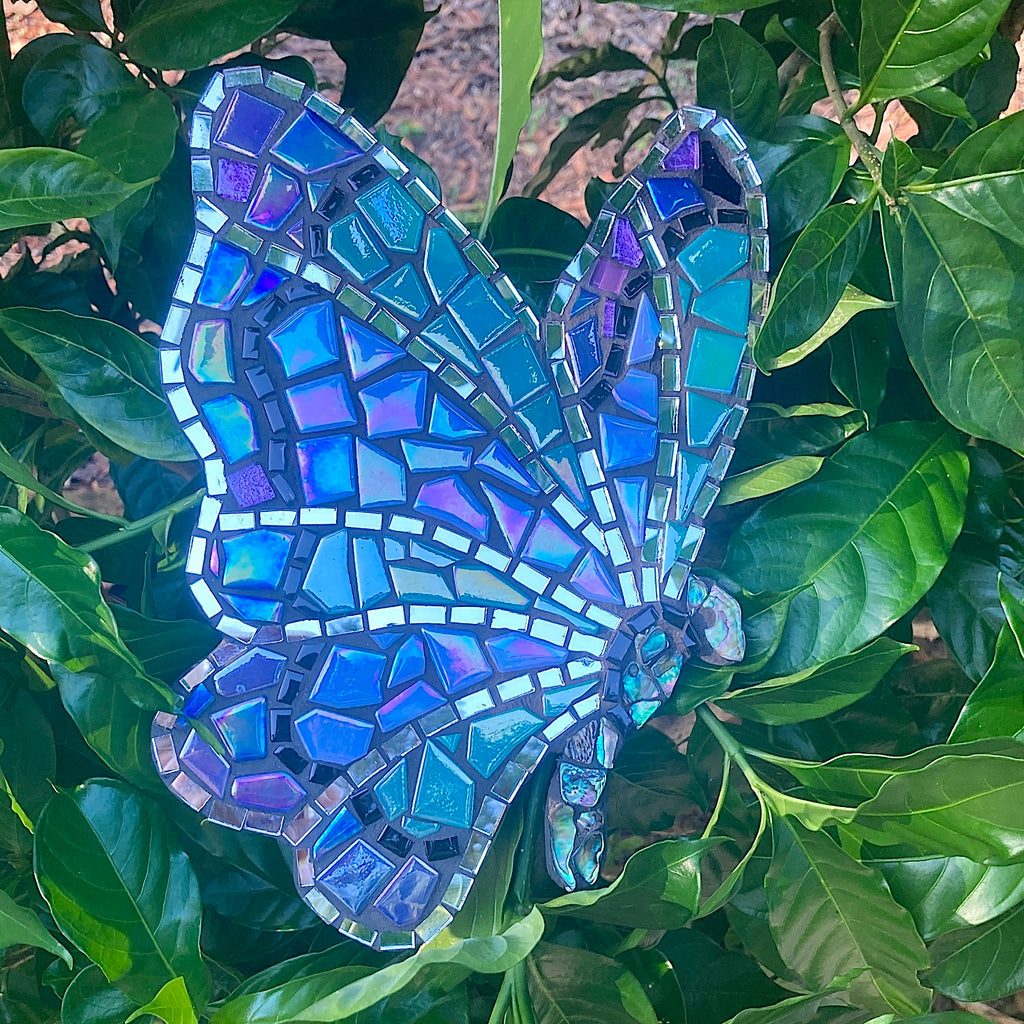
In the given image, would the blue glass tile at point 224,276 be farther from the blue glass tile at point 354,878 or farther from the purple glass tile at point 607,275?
the blue glass tile at point 354,878

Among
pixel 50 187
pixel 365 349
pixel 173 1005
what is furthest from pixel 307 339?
pixel 173 1005

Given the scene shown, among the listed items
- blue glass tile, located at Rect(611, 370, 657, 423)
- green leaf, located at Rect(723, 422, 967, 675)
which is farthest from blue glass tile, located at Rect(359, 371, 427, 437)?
green leaf, located at Rect(723, 422, 967, 675)

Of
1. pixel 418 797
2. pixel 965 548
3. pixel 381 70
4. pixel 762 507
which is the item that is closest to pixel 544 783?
pixel 418 797

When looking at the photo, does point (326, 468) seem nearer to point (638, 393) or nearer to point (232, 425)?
point (232, 425)

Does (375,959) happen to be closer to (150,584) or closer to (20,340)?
(150,584)

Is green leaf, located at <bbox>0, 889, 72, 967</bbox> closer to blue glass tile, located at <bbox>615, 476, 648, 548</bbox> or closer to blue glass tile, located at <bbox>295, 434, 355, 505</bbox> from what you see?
blue glass tile, located at <bbox>295, 434, 355, 505</bbox>

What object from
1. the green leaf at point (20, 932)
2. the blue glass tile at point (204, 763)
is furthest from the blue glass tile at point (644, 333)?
the green leaf at point (20, 932)
